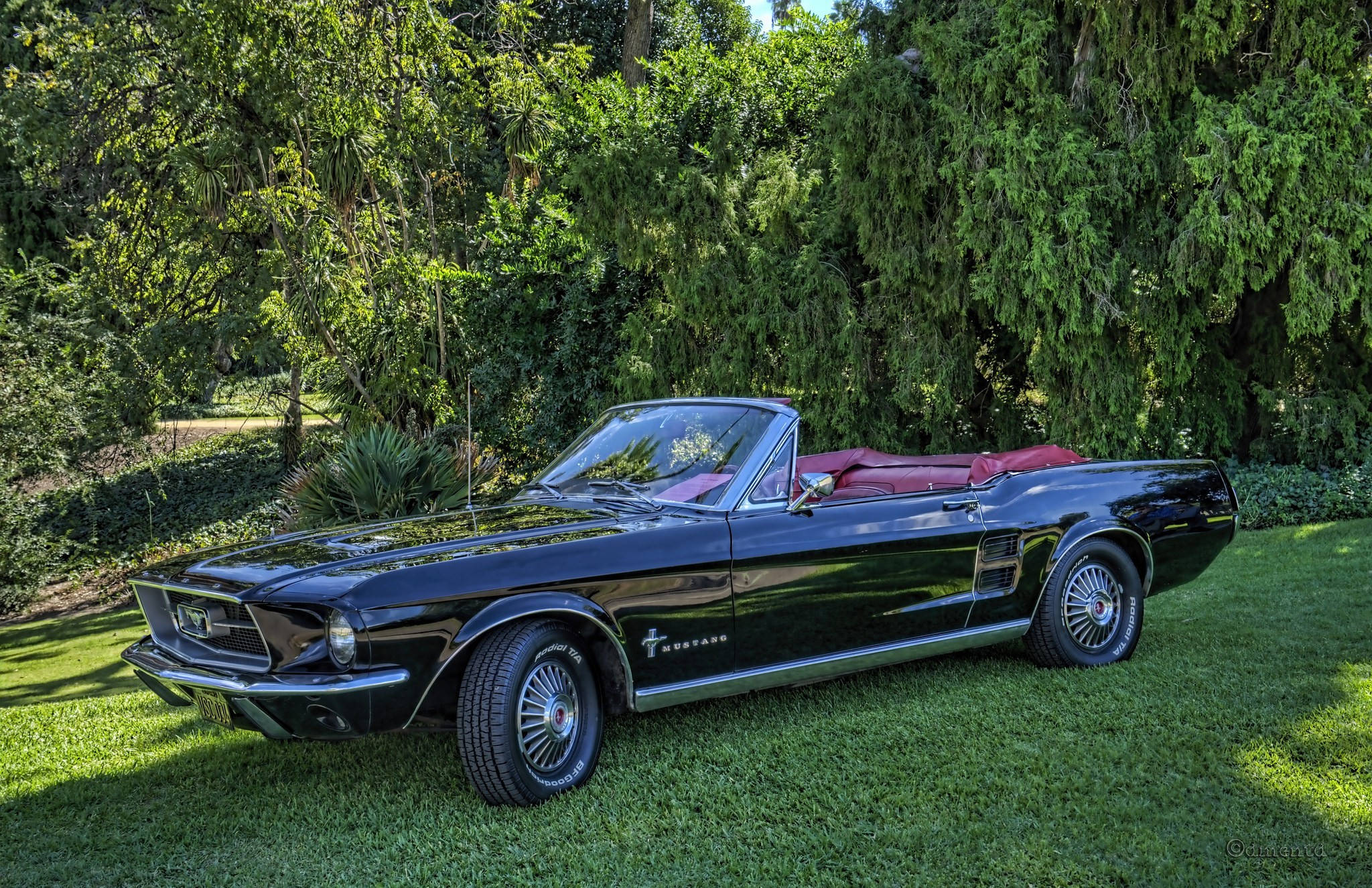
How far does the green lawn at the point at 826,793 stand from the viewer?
132 inches

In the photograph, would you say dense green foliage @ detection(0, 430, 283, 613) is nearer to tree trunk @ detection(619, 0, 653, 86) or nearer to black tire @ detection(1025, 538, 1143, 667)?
tree trunk @ detection(619, 0, 653, 86)

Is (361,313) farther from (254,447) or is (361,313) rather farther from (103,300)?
(254,447)

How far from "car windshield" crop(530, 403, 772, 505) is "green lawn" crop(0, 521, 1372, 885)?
3.65 feet

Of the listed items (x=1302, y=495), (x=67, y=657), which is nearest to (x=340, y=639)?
(x=67, y=657)

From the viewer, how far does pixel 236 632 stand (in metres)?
3.89

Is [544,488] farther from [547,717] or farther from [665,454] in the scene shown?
[547,717]

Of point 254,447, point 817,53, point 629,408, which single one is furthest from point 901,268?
point 254,447

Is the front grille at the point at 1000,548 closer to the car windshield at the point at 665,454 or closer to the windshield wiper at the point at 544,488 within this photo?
the car windshield at the point at 665,454

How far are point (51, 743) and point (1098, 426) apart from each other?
9309 mm

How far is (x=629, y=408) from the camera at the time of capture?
5.55 m

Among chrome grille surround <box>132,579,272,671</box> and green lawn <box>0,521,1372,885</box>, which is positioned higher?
chrome grille surround <box>132,579,272,671</box>

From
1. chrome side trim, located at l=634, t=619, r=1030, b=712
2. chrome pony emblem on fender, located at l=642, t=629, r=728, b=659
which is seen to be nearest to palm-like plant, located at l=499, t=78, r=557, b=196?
chrome side trim, located at l=634, t=619, r=1030, b=712

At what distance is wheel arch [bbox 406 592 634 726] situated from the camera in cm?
369

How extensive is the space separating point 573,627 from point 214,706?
4.45 feet
